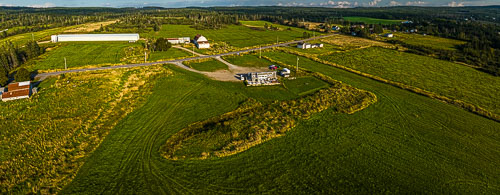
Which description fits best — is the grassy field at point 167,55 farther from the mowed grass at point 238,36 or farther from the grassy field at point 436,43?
the grassy field at point 436,43

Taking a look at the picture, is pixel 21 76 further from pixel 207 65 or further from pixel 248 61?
pixel 248 61

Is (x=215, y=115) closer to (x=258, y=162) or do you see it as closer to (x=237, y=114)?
(x=237, y=114)

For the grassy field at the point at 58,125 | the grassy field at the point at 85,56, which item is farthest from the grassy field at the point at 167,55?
the grassy field at the point at 58,125

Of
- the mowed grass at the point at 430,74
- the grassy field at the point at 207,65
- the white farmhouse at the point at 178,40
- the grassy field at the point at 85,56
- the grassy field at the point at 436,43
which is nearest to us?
the mowed grass at the point at 430,74

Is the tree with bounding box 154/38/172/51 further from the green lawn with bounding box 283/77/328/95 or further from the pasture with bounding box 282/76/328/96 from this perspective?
the green lawn with bounding box 283/77/328/95

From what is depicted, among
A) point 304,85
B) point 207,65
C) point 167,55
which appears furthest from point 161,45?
point 304,85

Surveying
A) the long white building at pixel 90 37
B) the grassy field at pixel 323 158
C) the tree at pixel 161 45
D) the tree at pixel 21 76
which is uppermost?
the long white building at pixel 90 37

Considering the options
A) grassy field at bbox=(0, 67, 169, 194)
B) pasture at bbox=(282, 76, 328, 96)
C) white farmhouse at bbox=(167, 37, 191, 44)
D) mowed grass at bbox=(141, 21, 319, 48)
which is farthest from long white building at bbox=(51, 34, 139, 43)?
pasture at bbox=(282, 76, 328, 96)
